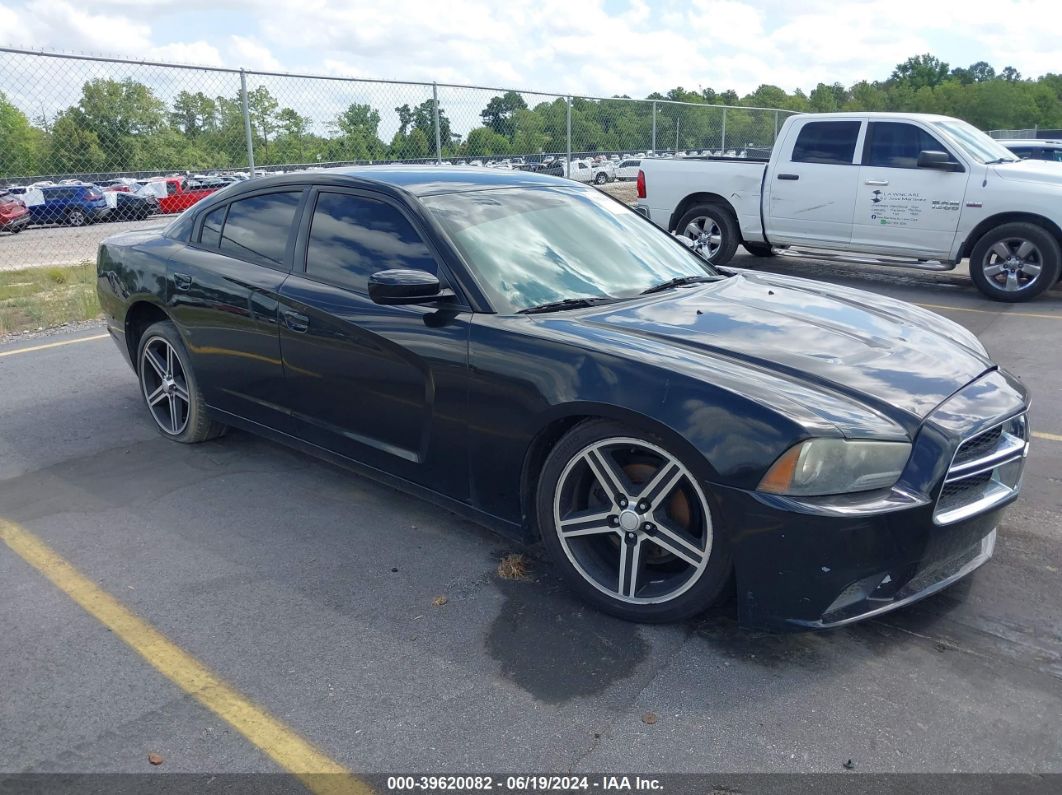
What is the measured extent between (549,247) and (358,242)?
861 mm

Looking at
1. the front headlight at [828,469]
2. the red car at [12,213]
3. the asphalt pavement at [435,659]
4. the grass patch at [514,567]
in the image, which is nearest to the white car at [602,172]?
the red car at [12,213]

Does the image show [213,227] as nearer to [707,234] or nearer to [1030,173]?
[707,234]

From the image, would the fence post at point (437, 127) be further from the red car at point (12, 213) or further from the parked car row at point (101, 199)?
the red car at point (12, 213)

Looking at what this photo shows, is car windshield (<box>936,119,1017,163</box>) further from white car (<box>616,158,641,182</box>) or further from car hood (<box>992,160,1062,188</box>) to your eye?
white car (<box>616,158,641,182</box>)

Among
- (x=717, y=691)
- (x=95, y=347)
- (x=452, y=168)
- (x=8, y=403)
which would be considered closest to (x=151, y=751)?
(x=717, y=691)

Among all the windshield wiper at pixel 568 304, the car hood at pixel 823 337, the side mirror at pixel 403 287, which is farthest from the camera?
the windshield wiper at pixel 568 304

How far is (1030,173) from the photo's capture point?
9.02 meters

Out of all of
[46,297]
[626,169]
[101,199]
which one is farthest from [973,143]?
[101,199]

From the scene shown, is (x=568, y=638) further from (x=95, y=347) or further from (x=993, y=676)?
(x=95, y=347)

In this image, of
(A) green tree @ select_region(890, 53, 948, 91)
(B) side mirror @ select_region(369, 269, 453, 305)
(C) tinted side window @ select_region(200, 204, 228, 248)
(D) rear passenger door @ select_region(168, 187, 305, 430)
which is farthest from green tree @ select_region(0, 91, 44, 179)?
(A) green tree @ select_region(890, 53, 948, 91)

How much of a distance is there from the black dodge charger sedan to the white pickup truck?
231 inches

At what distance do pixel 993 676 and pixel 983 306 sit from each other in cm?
716

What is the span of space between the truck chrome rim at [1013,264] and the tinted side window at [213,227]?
785 centimetres

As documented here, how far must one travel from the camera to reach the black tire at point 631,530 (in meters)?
2.95
